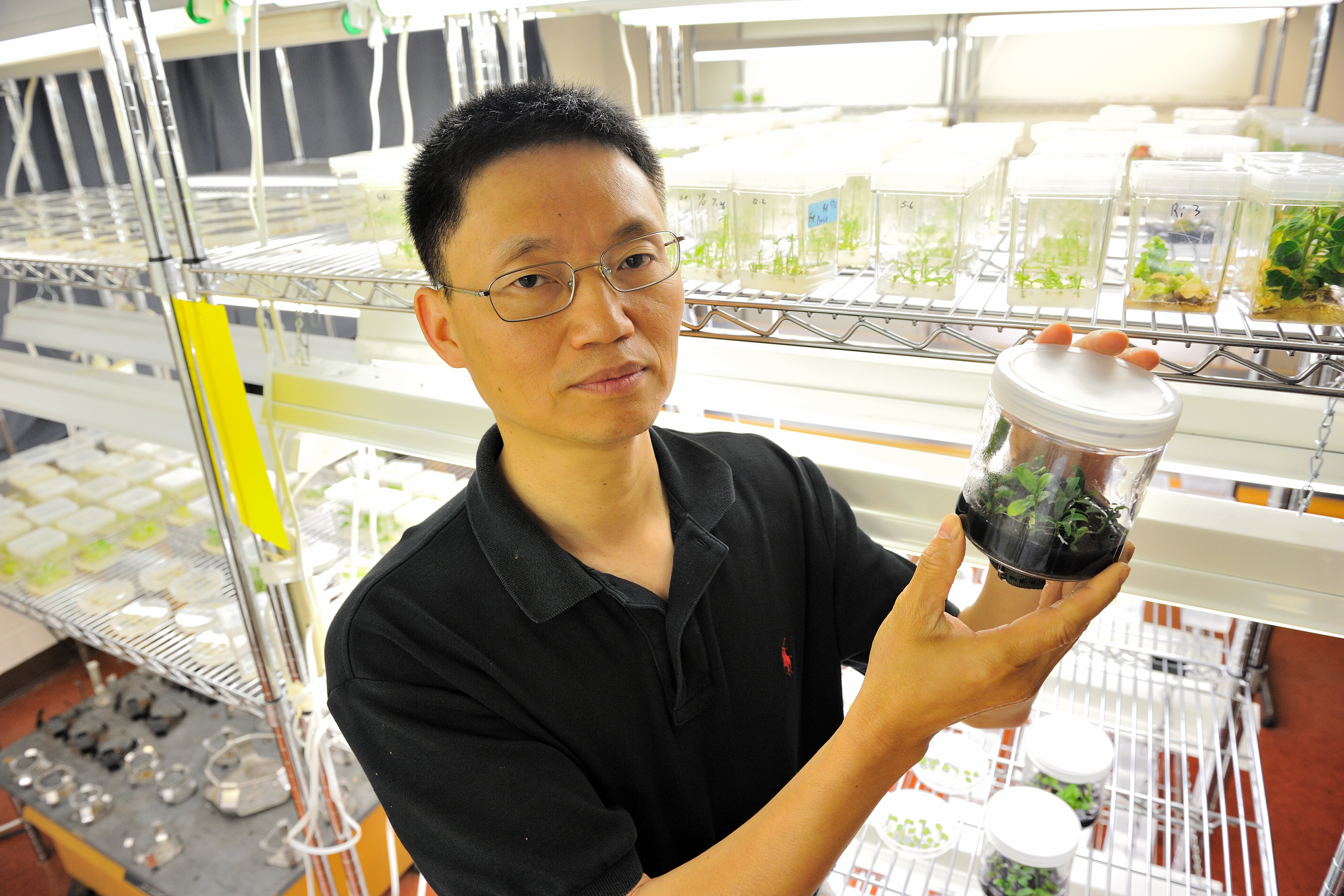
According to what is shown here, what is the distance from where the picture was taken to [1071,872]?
122cm

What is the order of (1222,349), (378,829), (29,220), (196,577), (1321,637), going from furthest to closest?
(1321,637), (378,829), (196,577), (29,220), (1222,349)

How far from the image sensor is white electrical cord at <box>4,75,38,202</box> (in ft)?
7.32

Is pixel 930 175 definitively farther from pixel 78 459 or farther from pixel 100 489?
pixel 78 459

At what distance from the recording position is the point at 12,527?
2.32m

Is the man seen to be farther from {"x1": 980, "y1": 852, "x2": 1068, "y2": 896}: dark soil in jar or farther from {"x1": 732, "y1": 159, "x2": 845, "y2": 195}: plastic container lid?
{"x1": 980, "y1": 852, "x2": 1068, "y2": 896}: dark soil in jar

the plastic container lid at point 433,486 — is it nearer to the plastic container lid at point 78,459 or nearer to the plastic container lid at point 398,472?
the plastic container lid at point 398,472

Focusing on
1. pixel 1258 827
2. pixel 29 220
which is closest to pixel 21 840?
pixel 29 220

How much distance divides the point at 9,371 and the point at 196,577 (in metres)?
0.68

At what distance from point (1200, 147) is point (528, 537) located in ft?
2.95

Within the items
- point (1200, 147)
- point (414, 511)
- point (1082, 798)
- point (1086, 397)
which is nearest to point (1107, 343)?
point (1086, 397)

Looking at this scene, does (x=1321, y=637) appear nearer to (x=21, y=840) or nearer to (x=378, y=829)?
(x=378, y=829)

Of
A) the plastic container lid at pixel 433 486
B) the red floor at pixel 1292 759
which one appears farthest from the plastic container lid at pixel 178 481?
the red floor at pixel 1292 759

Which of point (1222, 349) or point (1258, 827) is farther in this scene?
point (1258, 827)

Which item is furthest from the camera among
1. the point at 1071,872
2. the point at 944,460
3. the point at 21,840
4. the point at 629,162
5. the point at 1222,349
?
the point at 21,840
